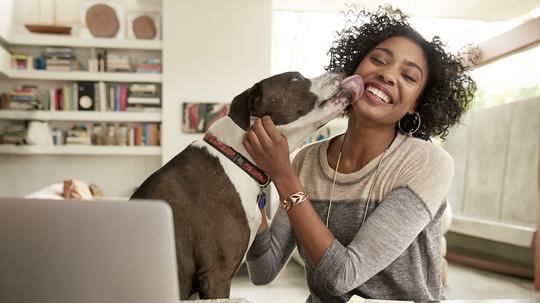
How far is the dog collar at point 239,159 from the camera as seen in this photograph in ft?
3.51

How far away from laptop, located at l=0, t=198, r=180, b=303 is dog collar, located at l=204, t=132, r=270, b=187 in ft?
1.90

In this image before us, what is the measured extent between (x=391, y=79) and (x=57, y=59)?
15.3 ft

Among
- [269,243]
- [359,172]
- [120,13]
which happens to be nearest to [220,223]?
[269,243]

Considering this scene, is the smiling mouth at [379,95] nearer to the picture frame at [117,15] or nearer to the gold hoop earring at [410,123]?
the gold hoop earring at [410,123]

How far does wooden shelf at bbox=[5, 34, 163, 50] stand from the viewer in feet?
16.3

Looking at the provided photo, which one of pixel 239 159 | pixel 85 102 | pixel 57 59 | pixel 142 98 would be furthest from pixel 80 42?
pixel 239 159

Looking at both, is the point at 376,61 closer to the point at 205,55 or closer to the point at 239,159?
the point at 239,159

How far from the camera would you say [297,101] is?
1.20 meters

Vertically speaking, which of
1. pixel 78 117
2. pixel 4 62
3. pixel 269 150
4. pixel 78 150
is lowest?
pixel 78 150

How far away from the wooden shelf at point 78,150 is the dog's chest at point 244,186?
4.08 meters

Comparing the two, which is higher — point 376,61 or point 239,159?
point 376,61

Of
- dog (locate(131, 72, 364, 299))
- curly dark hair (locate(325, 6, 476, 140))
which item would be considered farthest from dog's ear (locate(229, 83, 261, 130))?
curly dark hair (locate(325, 6, 476, 140))

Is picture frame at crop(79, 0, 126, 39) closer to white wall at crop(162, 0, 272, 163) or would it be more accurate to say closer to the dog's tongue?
white wall at crop(162, 0, 272, 163)

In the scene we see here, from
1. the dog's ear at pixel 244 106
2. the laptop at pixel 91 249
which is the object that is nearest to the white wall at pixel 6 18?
the dog's ear at pixel 244 106
